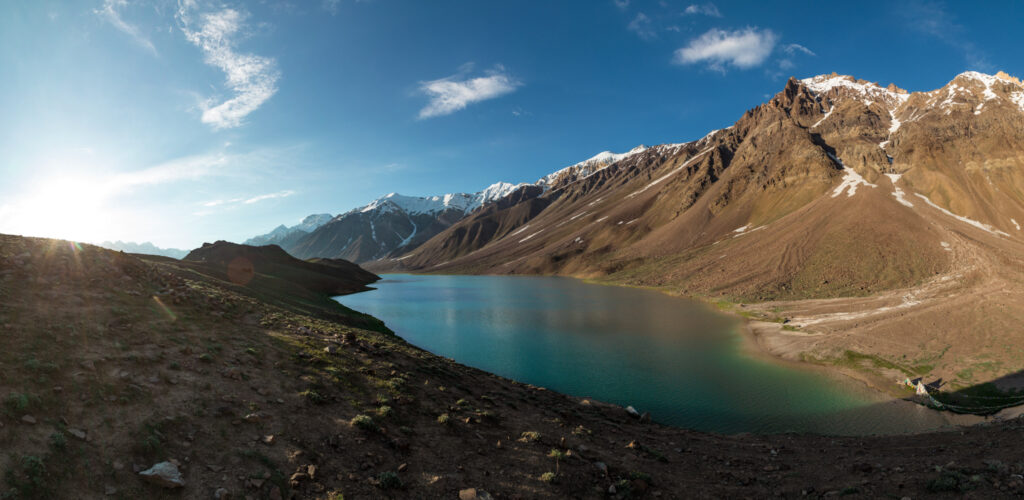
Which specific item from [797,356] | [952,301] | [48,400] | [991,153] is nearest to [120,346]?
[48,400]

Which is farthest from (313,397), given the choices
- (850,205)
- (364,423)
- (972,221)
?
(972,221)

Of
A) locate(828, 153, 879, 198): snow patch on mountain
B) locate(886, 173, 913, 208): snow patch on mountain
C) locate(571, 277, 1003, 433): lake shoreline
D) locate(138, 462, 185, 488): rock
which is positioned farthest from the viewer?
locate(828, 153, 879, 198): snow patch on mountain

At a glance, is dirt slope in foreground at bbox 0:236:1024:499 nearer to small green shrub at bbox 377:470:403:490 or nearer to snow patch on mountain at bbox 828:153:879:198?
small green shrub at bbox 377:470:403:490

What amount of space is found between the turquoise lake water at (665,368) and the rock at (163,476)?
90.4 ft

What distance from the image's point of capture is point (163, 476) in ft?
31.9

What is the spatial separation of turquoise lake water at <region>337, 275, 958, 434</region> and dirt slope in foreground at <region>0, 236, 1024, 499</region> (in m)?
5.78

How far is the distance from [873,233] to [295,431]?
122 m

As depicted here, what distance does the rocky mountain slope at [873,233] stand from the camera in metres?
44.9

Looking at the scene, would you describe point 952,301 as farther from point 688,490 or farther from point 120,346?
point 120,346

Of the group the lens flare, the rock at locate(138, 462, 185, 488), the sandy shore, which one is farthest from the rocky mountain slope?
the lens flare

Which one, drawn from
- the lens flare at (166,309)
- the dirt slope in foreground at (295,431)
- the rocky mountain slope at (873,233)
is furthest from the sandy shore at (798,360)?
the lens flare at (166,309)

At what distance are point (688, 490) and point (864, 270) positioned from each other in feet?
305

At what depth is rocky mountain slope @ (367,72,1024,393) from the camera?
44938 mm

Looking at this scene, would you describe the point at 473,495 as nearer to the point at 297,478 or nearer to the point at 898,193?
the point at 297,478
